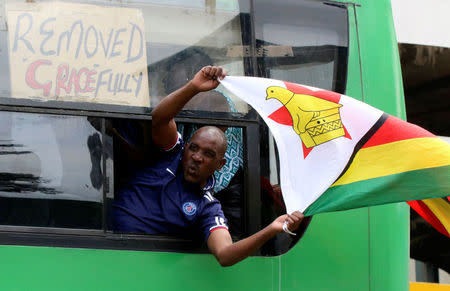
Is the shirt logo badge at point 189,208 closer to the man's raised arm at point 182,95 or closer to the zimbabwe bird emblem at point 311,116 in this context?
the man's raised arm at point 182,95

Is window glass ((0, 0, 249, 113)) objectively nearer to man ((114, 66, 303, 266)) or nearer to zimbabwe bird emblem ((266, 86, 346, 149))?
man ((114, 66, 303, 266))

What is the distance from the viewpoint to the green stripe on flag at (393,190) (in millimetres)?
3129

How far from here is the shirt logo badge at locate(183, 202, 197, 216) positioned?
3445mm

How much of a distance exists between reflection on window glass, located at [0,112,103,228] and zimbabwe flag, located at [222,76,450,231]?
0.69 metres

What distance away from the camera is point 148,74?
3467mm

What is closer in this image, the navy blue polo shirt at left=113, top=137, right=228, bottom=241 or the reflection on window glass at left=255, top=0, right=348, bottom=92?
the navy blue polo shirt at left=113, top=137, right=228, bottom=241

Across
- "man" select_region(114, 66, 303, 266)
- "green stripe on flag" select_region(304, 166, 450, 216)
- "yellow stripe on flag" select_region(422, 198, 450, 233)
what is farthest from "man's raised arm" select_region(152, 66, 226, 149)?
"yellow stripe on flag" select_region(422, 198, 450, 233)

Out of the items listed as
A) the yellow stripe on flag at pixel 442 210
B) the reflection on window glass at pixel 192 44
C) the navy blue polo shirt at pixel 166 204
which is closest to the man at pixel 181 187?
the navy blue polo shirt at pixel 166 204

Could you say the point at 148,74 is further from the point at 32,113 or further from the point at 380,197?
the point at 380,197

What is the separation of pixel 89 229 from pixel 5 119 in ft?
1.91

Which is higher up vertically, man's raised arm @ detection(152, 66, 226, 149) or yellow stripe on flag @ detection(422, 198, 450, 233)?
man's raised arm @ detection(152, 66, 226, 149)

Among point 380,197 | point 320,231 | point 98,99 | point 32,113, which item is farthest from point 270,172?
point 32,113

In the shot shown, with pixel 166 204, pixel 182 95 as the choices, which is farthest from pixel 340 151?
pixel 166 204

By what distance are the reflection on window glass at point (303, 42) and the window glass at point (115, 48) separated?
0.13 m
